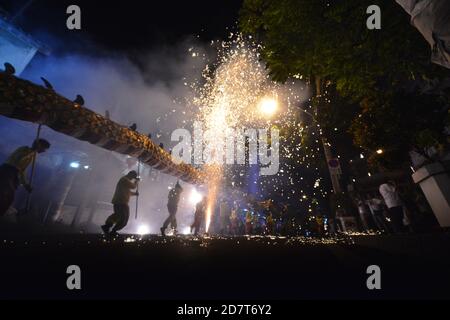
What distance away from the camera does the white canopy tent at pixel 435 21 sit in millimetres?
2143

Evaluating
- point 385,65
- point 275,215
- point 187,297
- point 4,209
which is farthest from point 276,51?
point 275,215

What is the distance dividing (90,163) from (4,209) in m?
14.9

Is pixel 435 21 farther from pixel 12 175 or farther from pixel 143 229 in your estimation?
pixel 143 229

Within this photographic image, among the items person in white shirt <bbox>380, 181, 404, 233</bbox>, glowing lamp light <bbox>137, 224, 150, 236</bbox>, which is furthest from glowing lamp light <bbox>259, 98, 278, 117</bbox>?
glowing lamp light <bbox>137, 224, 150, 236</bbox>

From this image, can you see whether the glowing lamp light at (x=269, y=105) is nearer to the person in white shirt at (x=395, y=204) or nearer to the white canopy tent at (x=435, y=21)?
the person in white shirt at (x=395, y=204)

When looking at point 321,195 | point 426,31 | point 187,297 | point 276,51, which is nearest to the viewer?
point 187,297

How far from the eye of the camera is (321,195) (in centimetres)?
1861

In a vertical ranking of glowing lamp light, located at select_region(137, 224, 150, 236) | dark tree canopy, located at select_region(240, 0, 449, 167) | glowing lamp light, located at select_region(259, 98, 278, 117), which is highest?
glowing lamp light, located at select_region(259, 98, 278, 117)

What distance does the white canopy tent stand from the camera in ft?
7.03

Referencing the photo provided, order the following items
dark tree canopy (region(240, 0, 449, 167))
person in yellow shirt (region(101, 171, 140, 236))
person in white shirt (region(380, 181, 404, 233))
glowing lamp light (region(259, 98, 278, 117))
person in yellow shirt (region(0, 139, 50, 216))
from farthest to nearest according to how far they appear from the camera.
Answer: glowing lamp light (region(259, 98, 278, 117)), person in white shirt (region(380, 181, 404, 233)), person in yellow shirt (region(101, 171, 140, 236)), person in yellow shirt (region(0, 139, 50, 216)), dark tree canopy (region(240, 0, 449, 167))

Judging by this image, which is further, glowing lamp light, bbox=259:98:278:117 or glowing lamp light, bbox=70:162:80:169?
glowing lamp light, bbox=70:162:80:169

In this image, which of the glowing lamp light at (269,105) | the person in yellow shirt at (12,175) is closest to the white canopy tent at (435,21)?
the person in yellow shirt at (12,175)

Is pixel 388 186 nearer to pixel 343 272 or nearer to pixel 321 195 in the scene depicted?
pixel 343 272

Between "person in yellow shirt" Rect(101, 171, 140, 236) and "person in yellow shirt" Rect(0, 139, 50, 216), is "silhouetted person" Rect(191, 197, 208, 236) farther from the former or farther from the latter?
"person in yellow shirt" Rect(0, 139, 50, 216)
